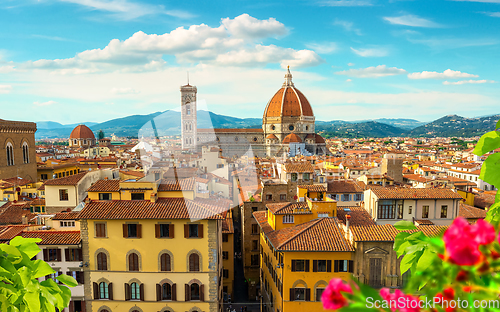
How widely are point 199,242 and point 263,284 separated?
793cm

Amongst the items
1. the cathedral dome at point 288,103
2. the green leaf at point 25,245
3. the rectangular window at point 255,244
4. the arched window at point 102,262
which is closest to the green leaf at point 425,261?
the green leaf at point 25,245

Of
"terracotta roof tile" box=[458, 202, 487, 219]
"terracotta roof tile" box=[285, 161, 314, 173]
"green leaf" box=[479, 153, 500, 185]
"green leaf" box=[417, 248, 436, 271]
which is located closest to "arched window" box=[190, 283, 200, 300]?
"terracotta roof tile" box=[285, 161, 314, 173]

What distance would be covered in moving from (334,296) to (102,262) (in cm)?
1666

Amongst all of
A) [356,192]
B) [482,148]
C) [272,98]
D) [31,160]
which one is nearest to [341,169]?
[356,192]

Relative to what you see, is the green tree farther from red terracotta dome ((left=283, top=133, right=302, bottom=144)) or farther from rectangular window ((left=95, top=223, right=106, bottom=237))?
red terracotta dome ((left=283, top=133, right=302, bottom=144))

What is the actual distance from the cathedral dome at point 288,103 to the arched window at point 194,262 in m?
96.6

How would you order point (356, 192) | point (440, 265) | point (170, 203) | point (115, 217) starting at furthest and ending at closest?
point (356, 192)
point (170, 203)
point (115, 217)
point (440, 265)

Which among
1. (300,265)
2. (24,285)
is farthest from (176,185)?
(24,285)

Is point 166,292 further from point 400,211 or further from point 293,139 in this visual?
point 293,139

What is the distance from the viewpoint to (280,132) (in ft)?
356

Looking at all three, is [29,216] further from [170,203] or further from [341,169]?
[341,169]

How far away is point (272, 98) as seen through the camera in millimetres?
118062

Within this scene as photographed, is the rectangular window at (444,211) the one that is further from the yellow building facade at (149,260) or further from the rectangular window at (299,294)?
the yellow building facade at (149,260)

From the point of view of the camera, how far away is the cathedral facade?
334ft
